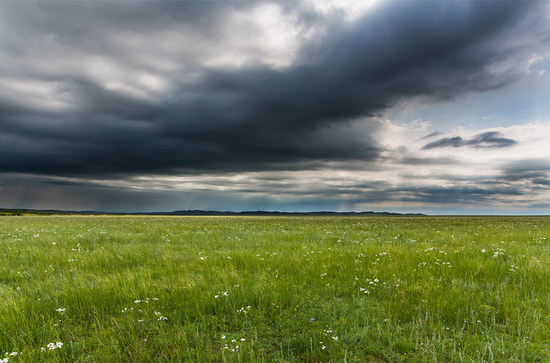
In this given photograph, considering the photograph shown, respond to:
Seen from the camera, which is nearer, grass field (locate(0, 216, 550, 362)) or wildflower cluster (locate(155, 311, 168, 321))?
grass field (locate(0, 216, 550, 362))

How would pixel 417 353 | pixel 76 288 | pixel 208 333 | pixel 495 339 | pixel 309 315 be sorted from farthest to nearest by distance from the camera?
pixel 76 288
pixel 309 315
pixel 208 333
pixel 495 339
pixel 417 353

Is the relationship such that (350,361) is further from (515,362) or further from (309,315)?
(515,362)

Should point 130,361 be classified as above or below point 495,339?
below

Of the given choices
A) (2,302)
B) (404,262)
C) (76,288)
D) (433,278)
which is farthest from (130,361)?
(404,262)

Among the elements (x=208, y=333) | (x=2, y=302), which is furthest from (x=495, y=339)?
(x=2, y=302)

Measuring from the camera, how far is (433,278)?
285 inches

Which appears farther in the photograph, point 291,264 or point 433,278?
point 291,264

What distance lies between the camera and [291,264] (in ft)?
29.5

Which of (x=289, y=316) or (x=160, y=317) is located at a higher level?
(x=160, y=317)

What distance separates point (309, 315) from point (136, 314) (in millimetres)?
3445

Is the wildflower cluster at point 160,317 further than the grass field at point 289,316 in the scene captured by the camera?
Yes

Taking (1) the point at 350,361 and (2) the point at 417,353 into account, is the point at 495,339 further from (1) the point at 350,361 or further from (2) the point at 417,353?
(1) the point at 350,361

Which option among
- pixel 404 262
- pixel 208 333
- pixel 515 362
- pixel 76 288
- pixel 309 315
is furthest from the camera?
pixel 404 262

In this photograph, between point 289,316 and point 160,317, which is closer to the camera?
point 160,317
